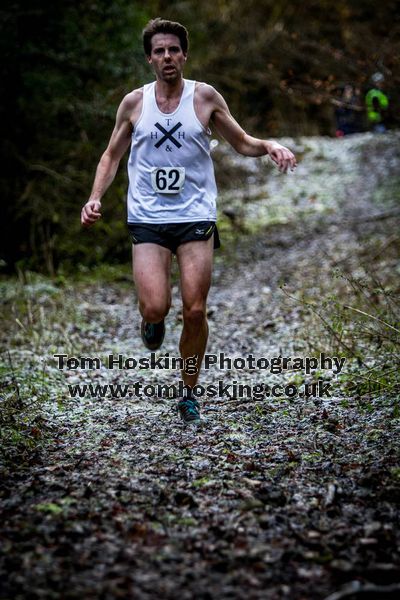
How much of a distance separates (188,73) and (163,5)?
19.8 feet

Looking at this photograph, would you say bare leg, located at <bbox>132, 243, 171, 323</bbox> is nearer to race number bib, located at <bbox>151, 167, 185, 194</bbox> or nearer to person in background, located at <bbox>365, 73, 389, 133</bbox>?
race number bib, located at <bbox>151, 167, 185, 194</bbox>

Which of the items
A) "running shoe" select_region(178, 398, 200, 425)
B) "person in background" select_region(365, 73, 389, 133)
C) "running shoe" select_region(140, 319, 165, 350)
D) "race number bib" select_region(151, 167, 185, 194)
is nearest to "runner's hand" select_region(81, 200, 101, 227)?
"race number bib" select_region(151, 167, 185, 194)

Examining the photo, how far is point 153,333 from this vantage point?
5047 mm

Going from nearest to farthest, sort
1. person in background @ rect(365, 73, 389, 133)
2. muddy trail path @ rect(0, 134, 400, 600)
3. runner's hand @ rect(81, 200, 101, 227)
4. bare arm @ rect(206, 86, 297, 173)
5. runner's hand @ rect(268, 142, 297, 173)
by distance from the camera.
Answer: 1. muddy trail path @ rect(0, 134, 400, 600)
2. runner's hand @ rect(268, 142, 297, 173)
3. runner's hand @ rect(81, 200, 101, 227)
4. bare arm @ rect(206, 86, 297, 173)
5. person in background @ rect(365, 73, 389, 133)

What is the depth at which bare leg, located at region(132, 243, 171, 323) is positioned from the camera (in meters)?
4.63

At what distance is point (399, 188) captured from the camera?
14.5 metres

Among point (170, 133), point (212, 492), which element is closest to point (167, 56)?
point (170, 133)

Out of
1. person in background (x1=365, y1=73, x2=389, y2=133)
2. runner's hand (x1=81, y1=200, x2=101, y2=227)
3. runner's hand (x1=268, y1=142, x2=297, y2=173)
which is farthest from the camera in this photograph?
person in background (x1=365, y1=73, x2=389, y2=133)

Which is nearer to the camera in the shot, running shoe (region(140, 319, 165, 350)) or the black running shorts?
the black running shorts

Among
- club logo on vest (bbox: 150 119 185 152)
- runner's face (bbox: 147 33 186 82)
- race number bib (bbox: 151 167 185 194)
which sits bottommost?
race number bib (bbox: 151 167 185 194)

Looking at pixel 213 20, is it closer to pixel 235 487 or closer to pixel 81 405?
pixel 81 405

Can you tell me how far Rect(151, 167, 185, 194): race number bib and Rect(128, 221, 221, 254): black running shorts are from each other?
0.22 metres

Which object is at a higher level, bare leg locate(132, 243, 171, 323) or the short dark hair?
the short dark hair

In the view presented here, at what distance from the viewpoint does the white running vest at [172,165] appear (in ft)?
14.9
